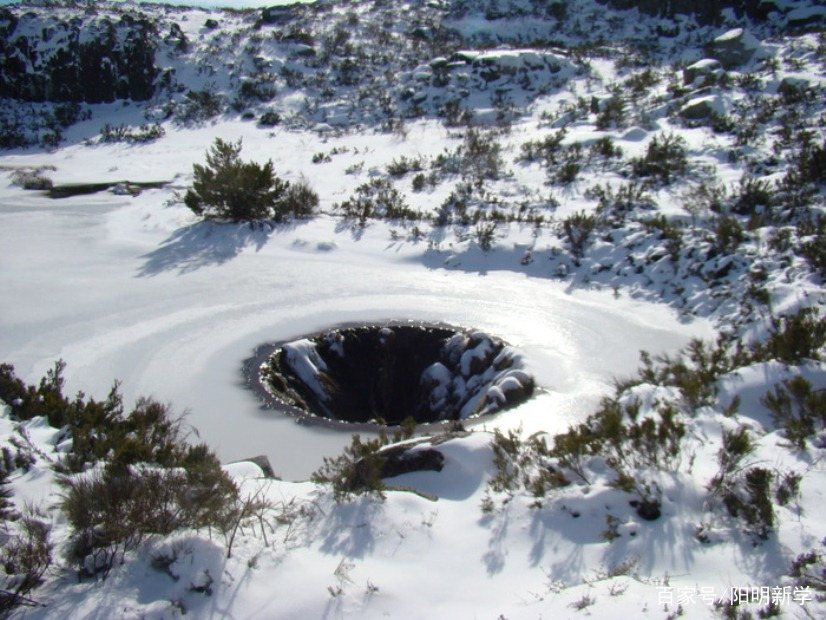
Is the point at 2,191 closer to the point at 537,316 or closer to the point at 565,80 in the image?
the point at 537,316

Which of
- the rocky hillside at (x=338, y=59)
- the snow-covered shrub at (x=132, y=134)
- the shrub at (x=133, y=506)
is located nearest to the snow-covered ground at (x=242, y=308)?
the shrub at (x=133, y=506)

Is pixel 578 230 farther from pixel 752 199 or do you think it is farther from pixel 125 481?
pixel 125 481

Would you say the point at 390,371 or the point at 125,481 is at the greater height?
the point at 125,481

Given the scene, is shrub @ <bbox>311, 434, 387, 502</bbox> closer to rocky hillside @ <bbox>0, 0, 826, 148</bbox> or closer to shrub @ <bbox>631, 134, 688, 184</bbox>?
shrub @ <bbox>631, 134, 688, 184</bbox>

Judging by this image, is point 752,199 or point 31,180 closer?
point 752,199

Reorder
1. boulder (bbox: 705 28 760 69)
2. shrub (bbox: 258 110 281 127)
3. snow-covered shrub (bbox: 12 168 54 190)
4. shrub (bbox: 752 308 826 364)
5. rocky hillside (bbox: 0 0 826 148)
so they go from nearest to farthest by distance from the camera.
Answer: shrub (bbox: 752 308 826 364), snow-covered shrub (bbox: 12 168 54 190), boulder (bbox: 705 28 760 69), shrub (bbox: 258 110 281 127), rocky hillside (bbox: 0 0 826 148)

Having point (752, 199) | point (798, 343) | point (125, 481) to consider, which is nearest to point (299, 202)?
point (752, 199)

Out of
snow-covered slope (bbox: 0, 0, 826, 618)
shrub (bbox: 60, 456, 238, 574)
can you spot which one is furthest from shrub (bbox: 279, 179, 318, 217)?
shrub (bbox: 60, 456, 238, 574)
